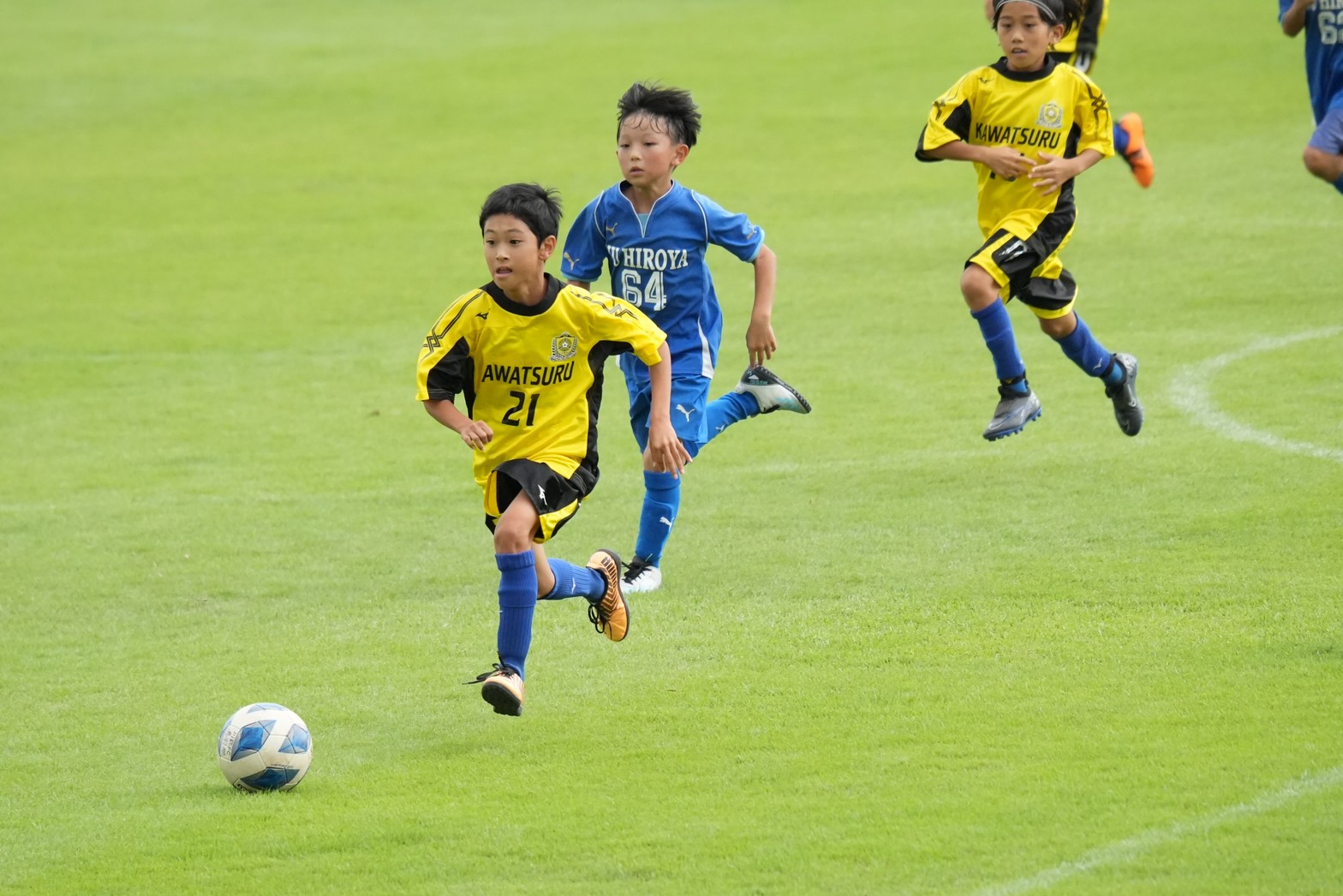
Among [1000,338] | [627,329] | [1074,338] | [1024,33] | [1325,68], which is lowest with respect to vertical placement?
[1074,338]

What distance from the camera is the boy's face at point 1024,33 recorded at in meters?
8.17

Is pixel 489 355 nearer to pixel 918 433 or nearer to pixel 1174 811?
pixel 1174 811

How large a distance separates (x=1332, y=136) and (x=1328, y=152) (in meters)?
0.10

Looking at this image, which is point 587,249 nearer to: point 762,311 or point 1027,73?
point 762,311

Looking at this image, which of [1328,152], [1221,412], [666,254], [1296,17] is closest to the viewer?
[666,254]

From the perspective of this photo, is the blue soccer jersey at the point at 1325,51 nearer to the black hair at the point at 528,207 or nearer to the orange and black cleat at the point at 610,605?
the orange and black cleat at the point at 610,605

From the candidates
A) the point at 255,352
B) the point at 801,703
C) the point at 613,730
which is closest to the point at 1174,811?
the point at 801,703

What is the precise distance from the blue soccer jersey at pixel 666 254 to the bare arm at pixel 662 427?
1303mm

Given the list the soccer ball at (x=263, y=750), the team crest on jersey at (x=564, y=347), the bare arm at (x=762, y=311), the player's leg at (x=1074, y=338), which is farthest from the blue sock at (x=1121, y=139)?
the soccer ball at (x=263, y=750)

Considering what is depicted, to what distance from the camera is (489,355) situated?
643 centimetres

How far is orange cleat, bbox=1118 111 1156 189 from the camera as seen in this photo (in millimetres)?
11523

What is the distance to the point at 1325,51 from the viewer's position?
1004 centimetres

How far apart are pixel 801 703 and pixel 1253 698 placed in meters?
1.53

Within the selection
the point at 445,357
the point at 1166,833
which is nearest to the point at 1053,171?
the point at 445,357
